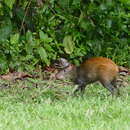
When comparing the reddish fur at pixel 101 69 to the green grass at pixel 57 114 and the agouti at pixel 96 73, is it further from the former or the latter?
the green grass at pixel 57 114

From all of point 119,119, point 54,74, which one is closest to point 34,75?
point 54,74

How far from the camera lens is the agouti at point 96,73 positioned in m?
5.37

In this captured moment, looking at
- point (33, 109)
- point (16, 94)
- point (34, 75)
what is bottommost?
point (34, 75)

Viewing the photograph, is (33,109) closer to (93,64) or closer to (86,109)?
(86,109)

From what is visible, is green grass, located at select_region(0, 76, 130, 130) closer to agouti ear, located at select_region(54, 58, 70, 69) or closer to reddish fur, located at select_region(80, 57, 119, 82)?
reddish fur, located at select_region(80, 57, 119, 82)

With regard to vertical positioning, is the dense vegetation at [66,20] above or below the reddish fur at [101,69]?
above

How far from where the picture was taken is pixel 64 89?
5.96 m

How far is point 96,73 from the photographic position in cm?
549

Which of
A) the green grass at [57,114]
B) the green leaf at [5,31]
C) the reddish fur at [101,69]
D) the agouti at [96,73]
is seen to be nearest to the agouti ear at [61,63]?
the agouti at [96,73]

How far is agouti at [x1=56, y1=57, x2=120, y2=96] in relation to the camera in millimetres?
→ 5371

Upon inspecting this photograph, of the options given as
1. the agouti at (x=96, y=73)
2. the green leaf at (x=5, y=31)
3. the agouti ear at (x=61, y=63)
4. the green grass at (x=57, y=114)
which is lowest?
the agouti ear at (x=61, y=63)

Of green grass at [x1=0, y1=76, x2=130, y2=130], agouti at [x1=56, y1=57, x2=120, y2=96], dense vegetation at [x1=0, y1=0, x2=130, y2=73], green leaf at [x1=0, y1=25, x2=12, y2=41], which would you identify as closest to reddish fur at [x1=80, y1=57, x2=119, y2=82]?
agouti at [x1=56, y1=57, x2=120, y2=96]

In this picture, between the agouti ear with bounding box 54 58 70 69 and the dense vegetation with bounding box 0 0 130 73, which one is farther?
the agouti ear with bounding box 54 58 70 69

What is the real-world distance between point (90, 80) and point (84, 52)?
6.45 ft
